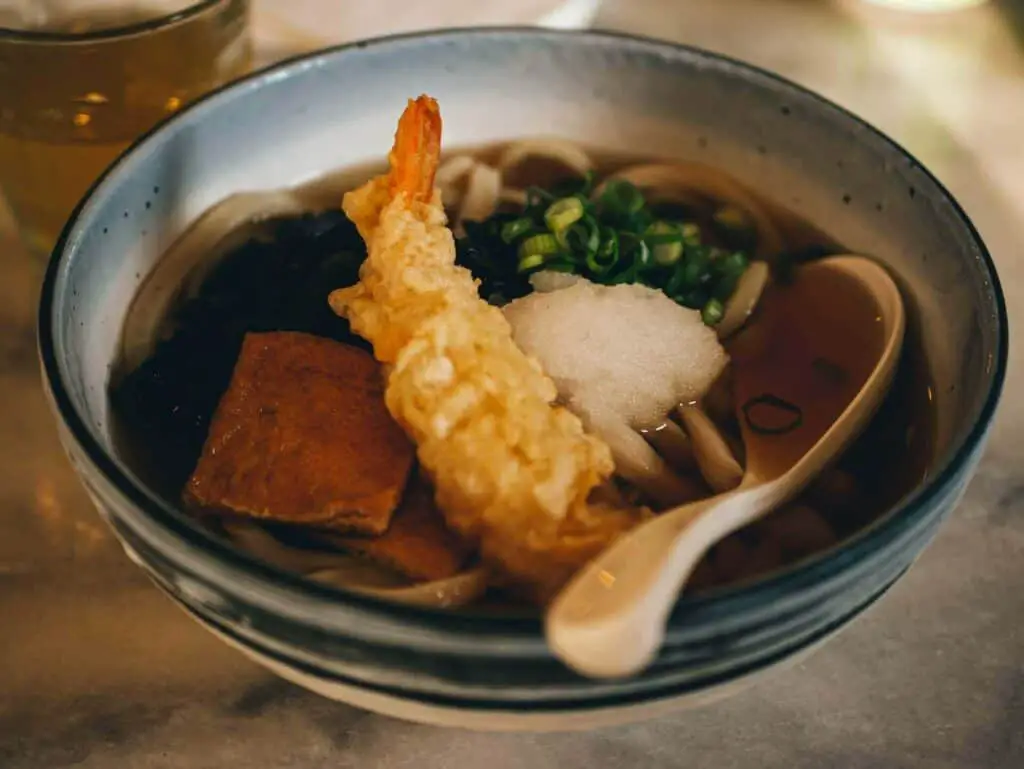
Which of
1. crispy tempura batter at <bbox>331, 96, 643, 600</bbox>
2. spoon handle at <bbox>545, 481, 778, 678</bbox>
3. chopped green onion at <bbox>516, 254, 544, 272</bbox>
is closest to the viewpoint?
spoon handle at <bbox>545, 481, 778, 678</bbox>

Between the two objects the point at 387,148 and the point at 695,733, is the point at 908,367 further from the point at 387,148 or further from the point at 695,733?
the point at 387,148

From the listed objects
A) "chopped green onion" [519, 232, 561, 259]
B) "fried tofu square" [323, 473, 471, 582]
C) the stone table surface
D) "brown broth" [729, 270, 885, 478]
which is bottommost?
the stone table surface

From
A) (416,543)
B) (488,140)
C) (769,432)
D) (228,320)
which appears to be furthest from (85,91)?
(769,432)

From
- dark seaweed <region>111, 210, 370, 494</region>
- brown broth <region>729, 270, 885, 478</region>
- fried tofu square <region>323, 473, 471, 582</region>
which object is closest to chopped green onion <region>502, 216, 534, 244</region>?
dark seaweed <region>111, 210, 370, 494</region>

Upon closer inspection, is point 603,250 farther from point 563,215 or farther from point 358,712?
point 358,712

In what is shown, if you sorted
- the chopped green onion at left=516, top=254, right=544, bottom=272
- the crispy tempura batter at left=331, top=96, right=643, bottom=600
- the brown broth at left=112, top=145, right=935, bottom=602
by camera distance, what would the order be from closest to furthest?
the crispy tempura batter at left=331, top=96, right=643, bottom=600, the brown broth at left=112, top=145, right=935, bottom=602, the chopped green onion at left=516, top=254, right=544, bottom=272

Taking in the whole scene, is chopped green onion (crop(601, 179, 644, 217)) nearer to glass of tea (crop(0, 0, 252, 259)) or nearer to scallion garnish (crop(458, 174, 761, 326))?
scallion garnish (crop(458, 174, 761, 326))

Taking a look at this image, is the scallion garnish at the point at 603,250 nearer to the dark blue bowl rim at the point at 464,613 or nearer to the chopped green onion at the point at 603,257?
the chopped green onion at the point at 603,257
